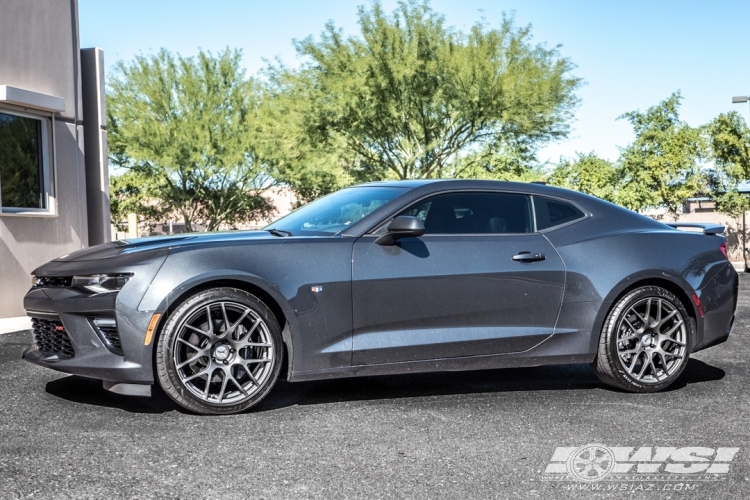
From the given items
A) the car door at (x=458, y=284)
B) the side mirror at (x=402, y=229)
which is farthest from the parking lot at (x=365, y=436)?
the side mirror at (x=402, y=229)

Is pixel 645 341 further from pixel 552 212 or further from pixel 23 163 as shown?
pixel 23 163

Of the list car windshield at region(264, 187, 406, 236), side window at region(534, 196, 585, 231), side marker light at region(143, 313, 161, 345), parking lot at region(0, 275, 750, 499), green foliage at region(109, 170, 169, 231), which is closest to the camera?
parking lot at region(0, 275, 750, 499)

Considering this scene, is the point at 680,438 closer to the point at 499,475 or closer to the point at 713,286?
the point at 499,475

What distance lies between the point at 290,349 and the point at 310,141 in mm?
27178

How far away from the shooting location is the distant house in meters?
12.9

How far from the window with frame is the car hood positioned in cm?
780

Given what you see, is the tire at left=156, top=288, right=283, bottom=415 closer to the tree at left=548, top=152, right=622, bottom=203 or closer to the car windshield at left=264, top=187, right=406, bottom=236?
the car windshield at left=264, top=187, right=406, bottom=236

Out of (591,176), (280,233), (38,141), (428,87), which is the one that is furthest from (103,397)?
(591,176)

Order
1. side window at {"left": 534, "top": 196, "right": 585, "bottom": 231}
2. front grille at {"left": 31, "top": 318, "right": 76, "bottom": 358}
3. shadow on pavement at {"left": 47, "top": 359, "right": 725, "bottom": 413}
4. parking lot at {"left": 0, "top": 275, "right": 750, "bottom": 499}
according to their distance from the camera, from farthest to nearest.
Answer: side window at {"left": 534, "top": 196, "right": 585, "bottom": 231}, shadow on pavement at {"left": 47, "top": 359, "right": 725, "bottom": 413}, front grille at {"left": 31, "top": 318, "right": 76, "bottom": 358}, parking lot at {"left": 0, "top": 275, "right": 750, "bottom": 499}

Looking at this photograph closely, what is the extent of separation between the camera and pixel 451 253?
5.94 m

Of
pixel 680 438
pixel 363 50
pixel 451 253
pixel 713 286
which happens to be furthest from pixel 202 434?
pixel 363 50

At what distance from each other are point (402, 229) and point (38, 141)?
32.1 feet

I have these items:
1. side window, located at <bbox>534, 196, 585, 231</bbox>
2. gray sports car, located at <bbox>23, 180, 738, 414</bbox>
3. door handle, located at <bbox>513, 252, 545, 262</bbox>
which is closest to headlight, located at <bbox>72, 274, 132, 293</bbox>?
gray sports car, located at <bbox>23, 180, 738, 414</bbox>

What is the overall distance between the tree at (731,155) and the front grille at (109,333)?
38.0 meters
